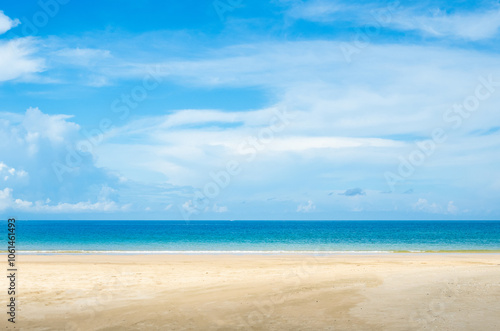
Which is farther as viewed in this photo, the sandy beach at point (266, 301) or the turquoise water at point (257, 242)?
the turquoise water at point (257, 242)

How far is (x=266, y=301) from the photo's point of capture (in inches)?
552

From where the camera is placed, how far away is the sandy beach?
11.3 meters

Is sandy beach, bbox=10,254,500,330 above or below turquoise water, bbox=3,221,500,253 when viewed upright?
above

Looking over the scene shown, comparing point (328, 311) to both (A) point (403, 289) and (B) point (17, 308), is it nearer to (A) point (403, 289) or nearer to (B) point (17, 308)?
(A) point (403, 289)

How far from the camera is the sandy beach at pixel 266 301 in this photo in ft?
37.1

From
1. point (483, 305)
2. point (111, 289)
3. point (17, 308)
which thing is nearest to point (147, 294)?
point (111, 289)

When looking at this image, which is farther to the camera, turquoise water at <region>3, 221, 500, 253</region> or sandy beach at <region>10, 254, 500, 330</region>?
turquoise water at <region>3, 221, 500, 253</region>

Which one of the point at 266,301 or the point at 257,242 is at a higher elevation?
the point at 266,301

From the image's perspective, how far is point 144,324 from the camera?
11.3 meters

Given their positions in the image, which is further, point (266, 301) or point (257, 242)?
point (257, 242)

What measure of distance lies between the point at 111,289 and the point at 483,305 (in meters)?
12.6

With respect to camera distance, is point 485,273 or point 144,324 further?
point 485,273

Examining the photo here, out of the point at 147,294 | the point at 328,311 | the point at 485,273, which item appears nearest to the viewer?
the point at 328,311

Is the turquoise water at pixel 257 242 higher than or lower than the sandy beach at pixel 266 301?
lower
